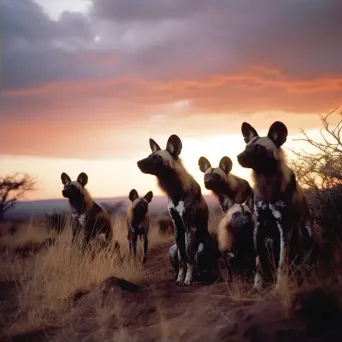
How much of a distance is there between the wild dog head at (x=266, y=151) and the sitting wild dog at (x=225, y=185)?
1.22m

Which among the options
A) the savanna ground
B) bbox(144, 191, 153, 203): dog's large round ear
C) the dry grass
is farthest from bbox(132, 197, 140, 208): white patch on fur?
the savanna ground

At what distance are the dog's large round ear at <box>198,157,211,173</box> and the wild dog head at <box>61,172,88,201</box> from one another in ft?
9.19

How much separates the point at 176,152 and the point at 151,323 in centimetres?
219

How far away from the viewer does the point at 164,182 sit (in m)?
6.05

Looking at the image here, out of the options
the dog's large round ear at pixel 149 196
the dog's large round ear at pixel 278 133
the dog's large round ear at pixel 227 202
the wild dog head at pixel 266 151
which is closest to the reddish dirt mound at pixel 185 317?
the dog's large round ear at pixel 227 202

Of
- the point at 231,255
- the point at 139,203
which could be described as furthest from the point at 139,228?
the point at 231,255

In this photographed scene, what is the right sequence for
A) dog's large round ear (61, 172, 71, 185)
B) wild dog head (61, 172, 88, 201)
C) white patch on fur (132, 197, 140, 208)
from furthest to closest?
white patch on fur (132, 197, 140, 208)
dog's large round ear (61, 172, 71, 185)
wild dog head (61, 172, 88, 201)

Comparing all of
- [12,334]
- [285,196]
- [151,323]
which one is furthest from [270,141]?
[12,334]

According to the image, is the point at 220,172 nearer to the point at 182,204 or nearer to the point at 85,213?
the point at 182,204

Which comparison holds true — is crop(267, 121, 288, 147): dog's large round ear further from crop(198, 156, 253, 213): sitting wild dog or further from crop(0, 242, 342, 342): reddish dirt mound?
crop(0, 242, 342, 342): reddish dirt mound

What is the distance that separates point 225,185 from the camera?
619cm

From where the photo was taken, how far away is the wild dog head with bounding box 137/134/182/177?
5944 millimetres

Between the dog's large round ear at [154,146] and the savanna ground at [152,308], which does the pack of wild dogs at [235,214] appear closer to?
the dog's large round ear at [154,146]

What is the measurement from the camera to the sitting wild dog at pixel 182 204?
5910mm
